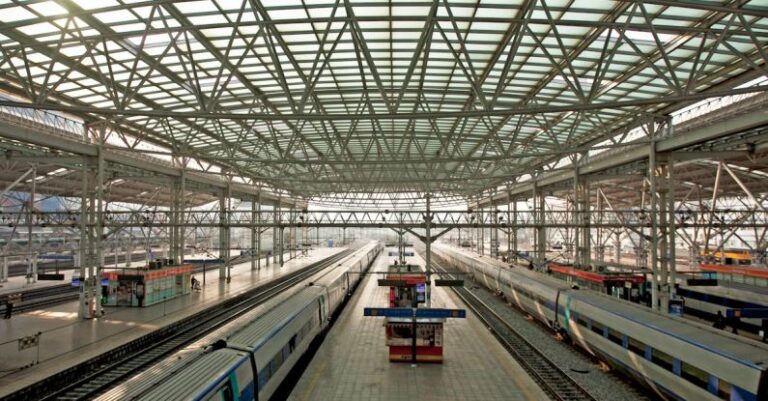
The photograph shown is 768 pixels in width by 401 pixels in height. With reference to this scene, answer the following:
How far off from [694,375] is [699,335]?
114cm

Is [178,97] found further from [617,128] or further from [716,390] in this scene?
[617,128]

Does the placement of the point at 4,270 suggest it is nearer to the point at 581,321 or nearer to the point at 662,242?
the point at 581,321

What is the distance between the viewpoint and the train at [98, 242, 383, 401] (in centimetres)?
640

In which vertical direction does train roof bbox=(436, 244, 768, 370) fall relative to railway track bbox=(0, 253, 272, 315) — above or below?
above

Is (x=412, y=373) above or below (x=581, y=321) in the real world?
below

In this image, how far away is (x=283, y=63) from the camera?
1521 cm

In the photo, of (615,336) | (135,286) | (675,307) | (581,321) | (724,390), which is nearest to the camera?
(724,390)

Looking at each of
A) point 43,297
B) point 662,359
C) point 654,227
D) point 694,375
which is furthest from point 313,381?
point 43,297

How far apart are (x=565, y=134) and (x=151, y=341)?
23580 mm

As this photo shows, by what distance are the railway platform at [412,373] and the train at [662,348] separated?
2.65 metres

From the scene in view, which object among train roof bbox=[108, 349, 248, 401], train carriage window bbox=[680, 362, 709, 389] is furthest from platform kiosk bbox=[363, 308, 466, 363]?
train roof bbox=[108, 349, 248, 401]

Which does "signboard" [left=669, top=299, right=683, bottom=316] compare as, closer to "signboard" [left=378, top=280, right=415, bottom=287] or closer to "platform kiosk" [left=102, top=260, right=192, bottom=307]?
"signboard" [left=378, top=280, right=415, bottom=287]

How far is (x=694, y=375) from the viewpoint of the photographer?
8.90 metres

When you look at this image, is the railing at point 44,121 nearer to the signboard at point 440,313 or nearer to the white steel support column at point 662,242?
the signboard at point 440,313
